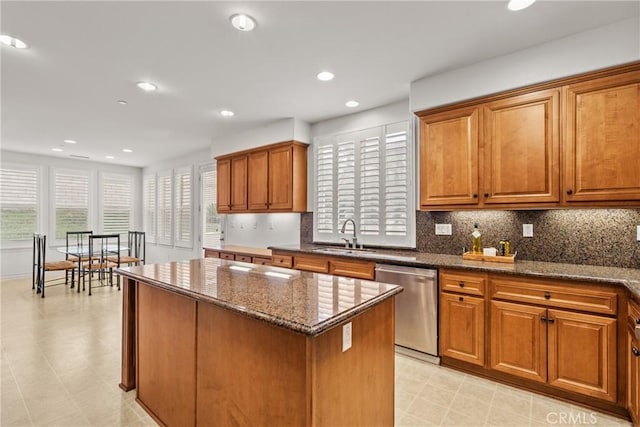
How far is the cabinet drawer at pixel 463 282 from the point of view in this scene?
2.49 metres

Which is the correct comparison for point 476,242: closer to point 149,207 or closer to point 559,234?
point 559,234

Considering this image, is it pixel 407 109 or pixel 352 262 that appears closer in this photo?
pixel 352 262

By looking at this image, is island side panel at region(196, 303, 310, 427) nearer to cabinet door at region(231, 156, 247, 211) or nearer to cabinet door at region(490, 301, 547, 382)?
cabinet door at region(490, 301, 547, 382)

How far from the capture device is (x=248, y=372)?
144 cm

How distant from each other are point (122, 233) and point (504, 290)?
8.47 metres

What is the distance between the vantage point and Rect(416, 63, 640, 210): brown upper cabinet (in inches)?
87.7

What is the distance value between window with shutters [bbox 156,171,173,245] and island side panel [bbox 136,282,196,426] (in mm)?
5497

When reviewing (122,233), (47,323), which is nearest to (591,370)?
(47,323)

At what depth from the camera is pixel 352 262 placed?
10.8ft

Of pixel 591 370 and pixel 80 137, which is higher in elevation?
pixel 80 137

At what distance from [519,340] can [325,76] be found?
277 cm

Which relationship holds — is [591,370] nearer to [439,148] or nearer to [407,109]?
[439,148]

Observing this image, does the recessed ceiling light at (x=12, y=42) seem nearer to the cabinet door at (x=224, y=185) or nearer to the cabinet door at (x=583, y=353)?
the cabinet door at (x=224, y=185)

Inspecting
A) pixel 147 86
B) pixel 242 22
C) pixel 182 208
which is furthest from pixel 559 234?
pixel 182 208
